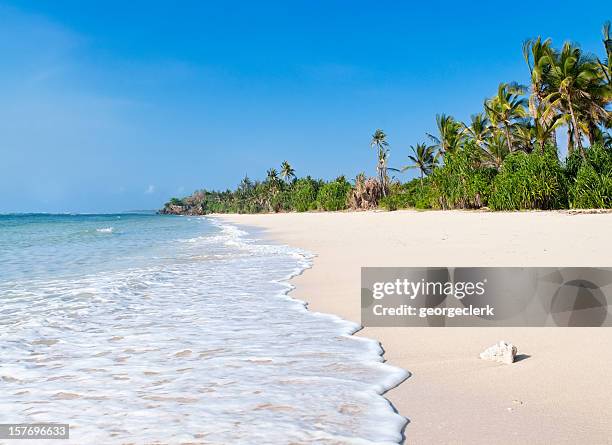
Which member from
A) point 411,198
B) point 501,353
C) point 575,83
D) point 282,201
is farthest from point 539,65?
point 282,201

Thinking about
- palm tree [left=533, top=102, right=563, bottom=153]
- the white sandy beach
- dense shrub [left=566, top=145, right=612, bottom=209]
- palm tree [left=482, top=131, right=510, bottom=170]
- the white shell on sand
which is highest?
palm tree [left=533, top=102, right=563, bottom=153]

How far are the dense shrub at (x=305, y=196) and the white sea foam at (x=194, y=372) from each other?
2917 inches

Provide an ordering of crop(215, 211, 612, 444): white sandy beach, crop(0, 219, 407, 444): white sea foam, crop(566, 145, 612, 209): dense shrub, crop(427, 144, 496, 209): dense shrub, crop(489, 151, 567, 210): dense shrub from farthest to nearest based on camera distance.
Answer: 1. crop(427, 144, 496, 209): dense shrub
2. crop(489, 151, 567, 210): dense shrub
3. crop(566, 145, 612, 209): dense shrub
4. crop(0, 219, 407, 444): white sea foam
5. crop(215, 211, 612, 444): white sandy beach

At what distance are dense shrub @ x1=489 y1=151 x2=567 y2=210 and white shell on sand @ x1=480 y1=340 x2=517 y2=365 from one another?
28055 mm

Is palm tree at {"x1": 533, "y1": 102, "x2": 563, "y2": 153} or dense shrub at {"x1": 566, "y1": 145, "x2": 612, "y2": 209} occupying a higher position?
palm tree at {"x1": 533, "y1": 102, "x2": 563, "y2": 153}

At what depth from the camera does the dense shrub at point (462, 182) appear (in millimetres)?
36263

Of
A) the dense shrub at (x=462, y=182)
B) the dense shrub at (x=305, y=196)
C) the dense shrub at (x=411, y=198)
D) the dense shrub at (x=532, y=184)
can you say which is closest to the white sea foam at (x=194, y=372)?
the dense shrub at (x=532, y=184)

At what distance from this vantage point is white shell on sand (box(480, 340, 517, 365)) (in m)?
3.37

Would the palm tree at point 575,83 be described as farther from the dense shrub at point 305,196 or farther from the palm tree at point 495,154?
Result: the dense shrub at point 305,196

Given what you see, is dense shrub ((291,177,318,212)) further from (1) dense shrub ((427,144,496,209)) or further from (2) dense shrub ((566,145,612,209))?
(2) dense shrub ((566,145,612,209))

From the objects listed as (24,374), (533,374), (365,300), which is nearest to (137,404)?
(24,374)

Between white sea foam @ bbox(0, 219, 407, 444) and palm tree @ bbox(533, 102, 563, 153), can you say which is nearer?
white sea foam @ bbox(0, 219, 407, 444)

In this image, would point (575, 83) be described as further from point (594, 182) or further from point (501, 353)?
point (501, 353)

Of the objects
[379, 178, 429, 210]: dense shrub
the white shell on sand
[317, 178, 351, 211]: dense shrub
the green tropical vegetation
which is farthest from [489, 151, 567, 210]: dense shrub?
[317, 178, 351, 211]: dense shrub
